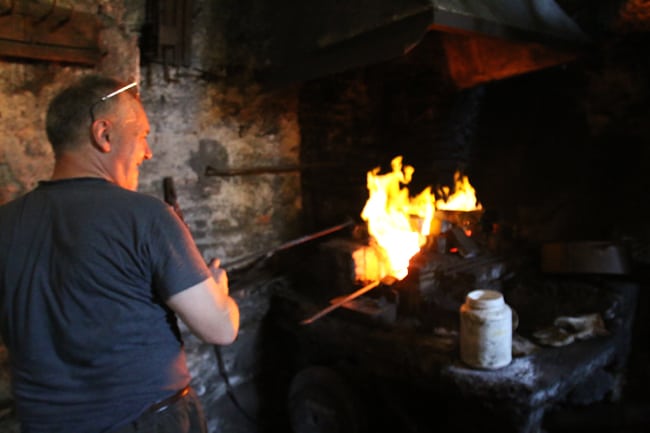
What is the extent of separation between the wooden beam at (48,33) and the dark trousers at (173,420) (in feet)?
7.15

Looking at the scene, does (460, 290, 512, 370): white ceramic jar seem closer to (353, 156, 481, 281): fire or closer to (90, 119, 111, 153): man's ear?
(353, 156, 481, 281): fire

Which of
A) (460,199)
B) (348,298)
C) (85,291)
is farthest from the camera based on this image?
(460,199)

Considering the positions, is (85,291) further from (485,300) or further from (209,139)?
(209,139)

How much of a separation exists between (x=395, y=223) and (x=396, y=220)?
0.02 meters

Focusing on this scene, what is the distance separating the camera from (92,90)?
163 centimetres

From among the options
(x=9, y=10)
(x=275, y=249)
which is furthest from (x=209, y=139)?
(x=9, y=10)

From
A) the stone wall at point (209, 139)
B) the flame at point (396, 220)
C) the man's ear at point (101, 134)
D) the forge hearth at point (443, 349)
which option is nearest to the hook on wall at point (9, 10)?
the stone wall at point (209, 139)

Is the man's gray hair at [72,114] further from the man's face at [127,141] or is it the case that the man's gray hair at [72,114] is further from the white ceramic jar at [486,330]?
the white ceramic jar at [486,330]

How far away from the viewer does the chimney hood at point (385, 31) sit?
2654 millimetres

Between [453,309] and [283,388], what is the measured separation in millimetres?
1805

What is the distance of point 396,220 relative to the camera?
12.2 feet

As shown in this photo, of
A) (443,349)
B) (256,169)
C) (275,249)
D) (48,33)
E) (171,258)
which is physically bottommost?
(443,349)

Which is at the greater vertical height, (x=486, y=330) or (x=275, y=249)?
(x=275, y=249)

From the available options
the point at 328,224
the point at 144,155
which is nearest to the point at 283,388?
the point at 328,224
